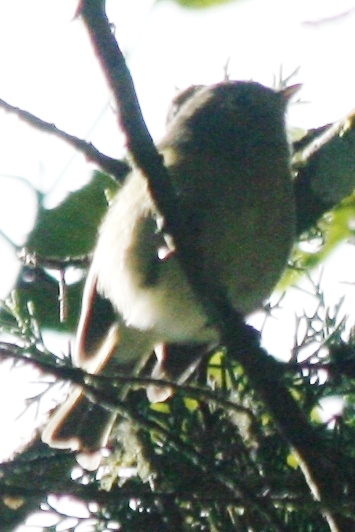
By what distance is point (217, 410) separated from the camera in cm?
265

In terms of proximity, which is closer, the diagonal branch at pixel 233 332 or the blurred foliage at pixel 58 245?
the diagonal branch at pixel 233 332

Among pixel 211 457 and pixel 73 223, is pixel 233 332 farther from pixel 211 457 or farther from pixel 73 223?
pixel 73 223

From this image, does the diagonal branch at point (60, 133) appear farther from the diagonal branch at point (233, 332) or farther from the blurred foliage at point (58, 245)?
the blurred foliage at point (58, 245)

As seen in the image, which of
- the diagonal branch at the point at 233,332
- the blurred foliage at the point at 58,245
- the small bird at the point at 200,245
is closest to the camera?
the diagonal branch at the point at 233,332

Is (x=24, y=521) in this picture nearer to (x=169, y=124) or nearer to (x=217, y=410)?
(x=217, y=410)

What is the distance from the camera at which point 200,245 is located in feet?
9.55

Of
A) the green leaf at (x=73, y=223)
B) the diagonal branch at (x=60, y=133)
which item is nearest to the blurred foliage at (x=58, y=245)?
the green leaf at (x=73, y=223)

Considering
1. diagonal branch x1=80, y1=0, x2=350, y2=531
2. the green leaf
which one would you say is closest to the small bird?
the green leaf

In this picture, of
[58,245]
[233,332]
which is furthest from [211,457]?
[58,245]

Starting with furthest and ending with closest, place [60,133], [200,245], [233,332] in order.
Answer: [200,245]
[233,332]
[60,133]

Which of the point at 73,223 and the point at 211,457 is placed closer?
the point at 211,457

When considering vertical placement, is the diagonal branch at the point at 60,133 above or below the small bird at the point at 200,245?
below

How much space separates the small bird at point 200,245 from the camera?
3037 millimetres

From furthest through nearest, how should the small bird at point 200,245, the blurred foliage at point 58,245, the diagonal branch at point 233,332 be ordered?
1. the small bird at point 200,245
2. the blurred foliage at point 58,245
3. the diagonal branch at point 233,332
